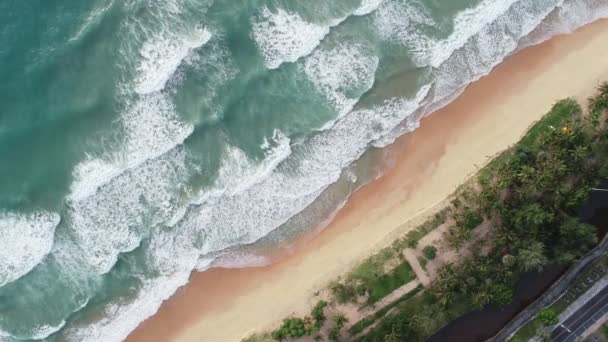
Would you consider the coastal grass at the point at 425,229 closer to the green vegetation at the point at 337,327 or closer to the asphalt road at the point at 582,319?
the green vegetation at the point at 337,327

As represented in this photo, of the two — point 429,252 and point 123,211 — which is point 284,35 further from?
point 429,252

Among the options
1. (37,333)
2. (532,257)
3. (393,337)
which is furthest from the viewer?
(37,333)

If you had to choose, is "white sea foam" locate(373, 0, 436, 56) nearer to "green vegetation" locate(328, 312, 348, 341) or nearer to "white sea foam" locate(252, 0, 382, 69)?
"white sea foam" locate(252, 0, 382, 69)

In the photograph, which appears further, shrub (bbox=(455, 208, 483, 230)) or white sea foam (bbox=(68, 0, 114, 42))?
white sea foam (bbox=(68, 0, 114, 42))

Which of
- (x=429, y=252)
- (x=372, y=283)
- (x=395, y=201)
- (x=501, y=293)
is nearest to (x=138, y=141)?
(x=395, y=201)

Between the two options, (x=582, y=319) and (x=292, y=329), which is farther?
(x=292, y=329)

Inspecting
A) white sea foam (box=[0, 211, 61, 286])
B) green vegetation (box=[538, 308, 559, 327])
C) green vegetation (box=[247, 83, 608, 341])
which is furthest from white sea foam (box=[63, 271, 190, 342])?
green vegetation (box=[538, 308, 559, 327])

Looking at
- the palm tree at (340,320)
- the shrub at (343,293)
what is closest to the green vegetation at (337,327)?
the palm tree at (340,320)
